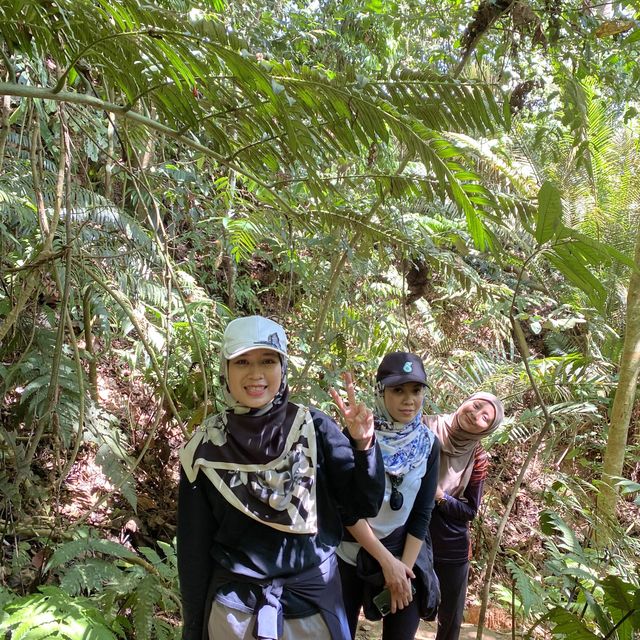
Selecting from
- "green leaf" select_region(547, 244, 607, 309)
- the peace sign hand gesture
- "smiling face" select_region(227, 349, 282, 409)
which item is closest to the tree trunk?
"green leaf" select_region(547, 244, 607, 309)

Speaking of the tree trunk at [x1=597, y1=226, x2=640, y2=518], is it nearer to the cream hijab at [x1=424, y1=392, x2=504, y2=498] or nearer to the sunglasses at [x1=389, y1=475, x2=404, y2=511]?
the cream hijab at [x1=424, y1=392, x2=504, y2=498]

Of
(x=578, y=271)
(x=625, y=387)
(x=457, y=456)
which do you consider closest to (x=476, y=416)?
(x=457, y=456)

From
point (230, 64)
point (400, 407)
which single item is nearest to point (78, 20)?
point (230, 64)

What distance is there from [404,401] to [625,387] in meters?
2.70

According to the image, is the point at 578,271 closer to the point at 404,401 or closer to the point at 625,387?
the point at 404,401

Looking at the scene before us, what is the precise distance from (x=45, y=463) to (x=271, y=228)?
205cm

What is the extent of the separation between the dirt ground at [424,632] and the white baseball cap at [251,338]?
2.80m

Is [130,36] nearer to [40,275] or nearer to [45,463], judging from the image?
[40,275]

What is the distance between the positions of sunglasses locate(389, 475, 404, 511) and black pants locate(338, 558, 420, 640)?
0.88ft

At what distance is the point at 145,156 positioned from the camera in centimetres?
459

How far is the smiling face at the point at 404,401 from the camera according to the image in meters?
2.17

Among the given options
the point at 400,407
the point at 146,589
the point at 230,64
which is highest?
the point at 230,64

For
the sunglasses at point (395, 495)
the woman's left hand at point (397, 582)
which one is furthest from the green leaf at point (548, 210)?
the woman's left hand at point (397, 582)

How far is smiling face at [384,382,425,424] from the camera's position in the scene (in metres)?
2.17
